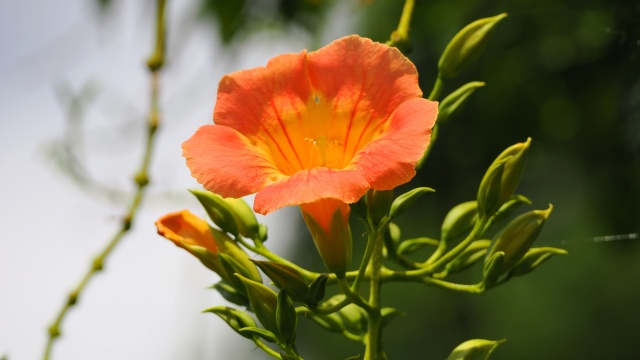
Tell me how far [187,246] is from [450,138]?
264 cm

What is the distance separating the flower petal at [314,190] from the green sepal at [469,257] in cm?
41

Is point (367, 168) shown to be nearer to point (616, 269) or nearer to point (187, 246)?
point (187, 246)

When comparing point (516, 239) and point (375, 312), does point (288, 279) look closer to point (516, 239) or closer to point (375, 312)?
point (375, 312)

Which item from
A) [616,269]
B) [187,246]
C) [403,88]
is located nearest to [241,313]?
[187,246]

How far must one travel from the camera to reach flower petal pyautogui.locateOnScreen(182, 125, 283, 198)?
1471mm

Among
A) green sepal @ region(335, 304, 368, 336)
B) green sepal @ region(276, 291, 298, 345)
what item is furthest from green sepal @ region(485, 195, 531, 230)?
green sepal @ region(276, 291, 298, 345)

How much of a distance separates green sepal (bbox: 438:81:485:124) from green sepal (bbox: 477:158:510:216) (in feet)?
0.53

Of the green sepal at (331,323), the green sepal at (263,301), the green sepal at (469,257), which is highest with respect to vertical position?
the green sepal at (263,301)

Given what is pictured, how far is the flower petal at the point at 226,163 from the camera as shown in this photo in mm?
1471

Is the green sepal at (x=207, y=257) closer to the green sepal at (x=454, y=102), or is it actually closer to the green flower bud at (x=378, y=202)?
the green flower bud at (x=378, y=202)

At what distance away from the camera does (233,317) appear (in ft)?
5.54

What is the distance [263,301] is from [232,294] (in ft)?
0.53

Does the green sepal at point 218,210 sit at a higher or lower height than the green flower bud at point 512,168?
higher

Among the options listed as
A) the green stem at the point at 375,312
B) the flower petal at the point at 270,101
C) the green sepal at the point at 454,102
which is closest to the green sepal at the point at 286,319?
the green stem at the point at 375,312
